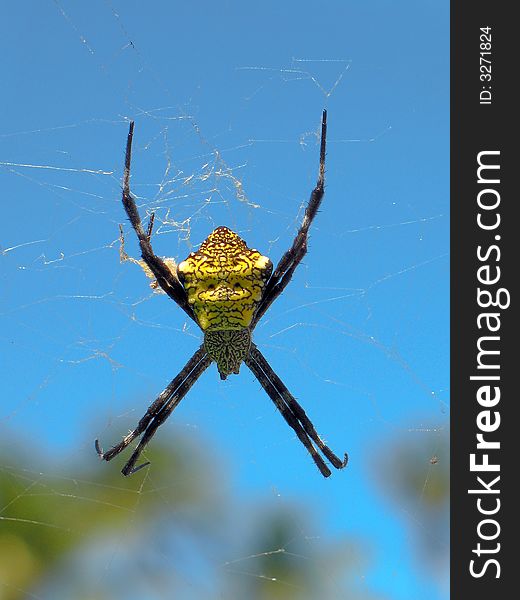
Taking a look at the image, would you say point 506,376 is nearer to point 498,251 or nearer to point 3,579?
point 498,251

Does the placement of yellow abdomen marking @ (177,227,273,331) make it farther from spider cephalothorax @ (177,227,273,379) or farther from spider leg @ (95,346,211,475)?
spider leg @ (95,346,211,475)

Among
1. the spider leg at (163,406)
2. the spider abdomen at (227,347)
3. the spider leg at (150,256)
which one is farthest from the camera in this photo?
the spider leg at (163,406)

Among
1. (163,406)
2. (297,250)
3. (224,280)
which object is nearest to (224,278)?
(224,280)

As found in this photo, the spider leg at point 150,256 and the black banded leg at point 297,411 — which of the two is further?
the black banded leg at point 297,411

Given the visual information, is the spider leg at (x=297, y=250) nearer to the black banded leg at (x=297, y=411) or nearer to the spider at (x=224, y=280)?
the spider at (x=224, y=280)

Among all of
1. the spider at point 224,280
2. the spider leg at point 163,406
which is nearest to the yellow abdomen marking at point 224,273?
the spider at point 224,280

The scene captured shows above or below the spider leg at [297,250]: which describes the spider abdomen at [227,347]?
below

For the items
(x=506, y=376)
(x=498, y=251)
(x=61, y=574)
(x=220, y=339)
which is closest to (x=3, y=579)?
(x=61, y=574)
